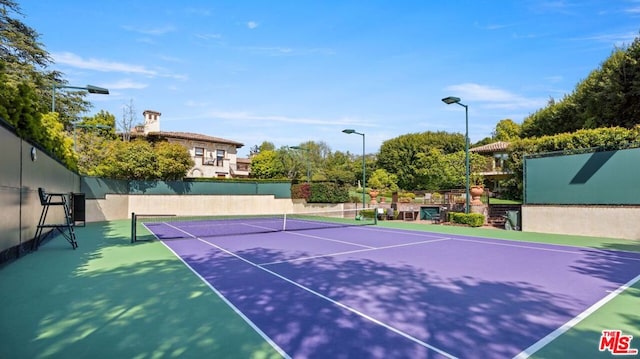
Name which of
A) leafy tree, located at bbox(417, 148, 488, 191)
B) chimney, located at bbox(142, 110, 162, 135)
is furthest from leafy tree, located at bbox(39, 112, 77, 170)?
leafy tree, located at bbox(417, 148, 488, 191)

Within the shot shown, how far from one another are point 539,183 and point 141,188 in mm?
23198

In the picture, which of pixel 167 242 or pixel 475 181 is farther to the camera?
pixel 475 181

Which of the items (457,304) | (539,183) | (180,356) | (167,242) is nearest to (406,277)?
(457,304)

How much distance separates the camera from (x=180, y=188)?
1011 inches

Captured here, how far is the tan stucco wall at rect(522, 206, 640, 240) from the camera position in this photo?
12539 millimetres

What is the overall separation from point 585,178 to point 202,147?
33.5 meters

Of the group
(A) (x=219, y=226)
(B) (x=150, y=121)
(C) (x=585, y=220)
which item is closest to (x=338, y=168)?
(B) (x=150, y=121)

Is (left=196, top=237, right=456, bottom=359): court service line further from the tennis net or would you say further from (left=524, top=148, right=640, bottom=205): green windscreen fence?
(left=524, top=148, right=640, bottom=205): green windscreen fence

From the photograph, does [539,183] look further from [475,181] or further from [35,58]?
[35,58]

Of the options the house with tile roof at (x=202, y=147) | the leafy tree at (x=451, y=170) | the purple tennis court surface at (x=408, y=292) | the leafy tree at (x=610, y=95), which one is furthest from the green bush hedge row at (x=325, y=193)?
the leafy tree at (x=610, y=95)

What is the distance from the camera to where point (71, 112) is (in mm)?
29594

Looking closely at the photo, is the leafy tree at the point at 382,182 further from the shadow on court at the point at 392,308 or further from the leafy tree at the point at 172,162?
the shadow on court at the point at 392,308

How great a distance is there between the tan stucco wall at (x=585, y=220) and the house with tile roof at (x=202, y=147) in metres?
30.6

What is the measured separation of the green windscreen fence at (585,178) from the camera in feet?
41.6
